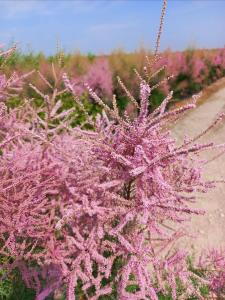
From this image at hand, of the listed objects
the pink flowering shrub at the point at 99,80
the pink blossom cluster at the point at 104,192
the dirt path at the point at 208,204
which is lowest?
the dirt path at the point at 208,204

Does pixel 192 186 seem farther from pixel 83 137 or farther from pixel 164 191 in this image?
pixel 83 137

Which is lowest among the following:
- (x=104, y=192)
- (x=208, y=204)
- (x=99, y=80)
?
(x=208, y=204)

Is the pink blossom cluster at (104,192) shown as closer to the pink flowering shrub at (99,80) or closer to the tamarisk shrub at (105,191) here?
the tamarisk shrub at (105,191)

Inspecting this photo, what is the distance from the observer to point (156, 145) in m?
2.92

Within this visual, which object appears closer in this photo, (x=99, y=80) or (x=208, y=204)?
(x=208, y=204)

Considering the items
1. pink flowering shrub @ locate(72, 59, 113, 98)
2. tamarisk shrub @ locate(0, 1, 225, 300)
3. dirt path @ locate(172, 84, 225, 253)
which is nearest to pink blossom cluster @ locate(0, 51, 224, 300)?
tamarisk shrub @ locate(0, 1, 225, 300)

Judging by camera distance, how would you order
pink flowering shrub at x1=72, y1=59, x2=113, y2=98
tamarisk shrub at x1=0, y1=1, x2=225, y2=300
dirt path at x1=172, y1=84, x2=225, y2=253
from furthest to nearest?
1. pink flowering shrub at x1=72, y1=59, x2=113, y2=98
2. dirt path at x1=172, y1=84, x2=225, y2=253
3. tamarisk shrub at x1=0, y1=1, x2=225, y2=300

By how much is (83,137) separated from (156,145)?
19.6 inches

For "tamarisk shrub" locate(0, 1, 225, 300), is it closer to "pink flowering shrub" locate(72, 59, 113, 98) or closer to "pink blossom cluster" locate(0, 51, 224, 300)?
"pink blossom cluster" locate(0, 51, 224, 300)

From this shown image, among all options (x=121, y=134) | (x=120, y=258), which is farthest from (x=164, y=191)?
(x=120, y=258)

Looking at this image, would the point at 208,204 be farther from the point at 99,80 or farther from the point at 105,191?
the point at 99,80

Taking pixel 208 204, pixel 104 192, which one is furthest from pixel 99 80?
pixel 104 192

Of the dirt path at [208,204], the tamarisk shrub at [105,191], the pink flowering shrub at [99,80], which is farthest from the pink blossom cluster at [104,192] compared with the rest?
the pink flowering shrub at [99,80]

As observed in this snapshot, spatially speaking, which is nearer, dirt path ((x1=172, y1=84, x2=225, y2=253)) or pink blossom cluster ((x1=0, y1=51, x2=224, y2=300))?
pink blossom cluster ((x1=0, y1=51, x2=224, y2=300))
